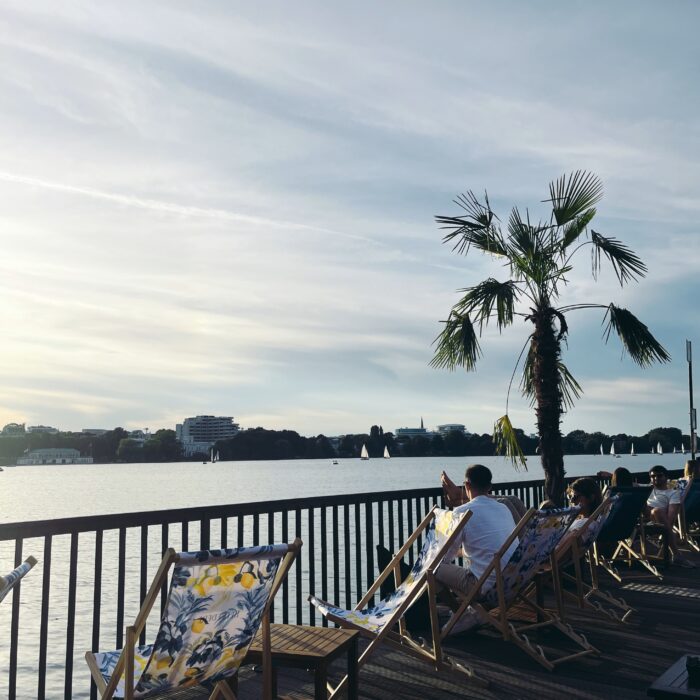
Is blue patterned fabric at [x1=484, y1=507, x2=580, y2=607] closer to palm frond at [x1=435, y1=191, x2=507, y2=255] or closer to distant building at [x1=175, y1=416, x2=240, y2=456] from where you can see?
palm frond at [x1=435, y1=191, x2=507, y2=255]

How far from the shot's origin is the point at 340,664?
551 cm

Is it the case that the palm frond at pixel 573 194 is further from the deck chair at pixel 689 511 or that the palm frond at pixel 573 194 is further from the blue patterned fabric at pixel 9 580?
the blue patterned fabric at pixel 9 580

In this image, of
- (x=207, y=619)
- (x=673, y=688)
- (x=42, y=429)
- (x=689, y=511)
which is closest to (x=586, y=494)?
(x=689, y=511)

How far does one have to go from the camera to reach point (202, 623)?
3.34 m

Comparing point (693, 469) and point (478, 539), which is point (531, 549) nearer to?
point (478, 539)

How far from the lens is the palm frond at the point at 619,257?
11.8 m

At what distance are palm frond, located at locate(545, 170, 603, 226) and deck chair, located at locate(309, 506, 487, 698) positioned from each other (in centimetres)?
720

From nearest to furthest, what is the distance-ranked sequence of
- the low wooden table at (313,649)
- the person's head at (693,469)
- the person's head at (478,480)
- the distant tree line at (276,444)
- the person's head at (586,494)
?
the low wooden table at (313,649) < the person's head at (478,480) < the person's head at (586,494) < the person's head at (693,469) < the distant tree line at (276,444)

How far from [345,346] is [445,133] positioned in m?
28.1

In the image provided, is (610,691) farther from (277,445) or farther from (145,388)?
(277,445)

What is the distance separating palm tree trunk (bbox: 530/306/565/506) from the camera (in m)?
11.3

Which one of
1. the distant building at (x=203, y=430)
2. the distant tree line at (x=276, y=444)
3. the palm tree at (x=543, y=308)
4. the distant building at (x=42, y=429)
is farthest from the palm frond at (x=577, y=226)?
the distant building at (x=42, y=429)

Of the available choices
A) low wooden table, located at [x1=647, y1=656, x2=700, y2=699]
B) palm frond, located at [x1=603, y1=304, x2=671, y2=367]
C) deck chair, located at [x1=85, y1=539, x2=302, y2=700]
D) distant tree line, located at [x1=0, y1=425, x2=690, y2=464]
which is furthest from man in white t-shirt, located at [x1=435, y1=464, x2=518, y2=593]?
distant tree line, located at [x1=0, y1=425, x2=690, y2=464]

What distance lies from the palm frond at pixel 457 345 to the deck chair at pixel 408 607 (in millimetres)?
6366
